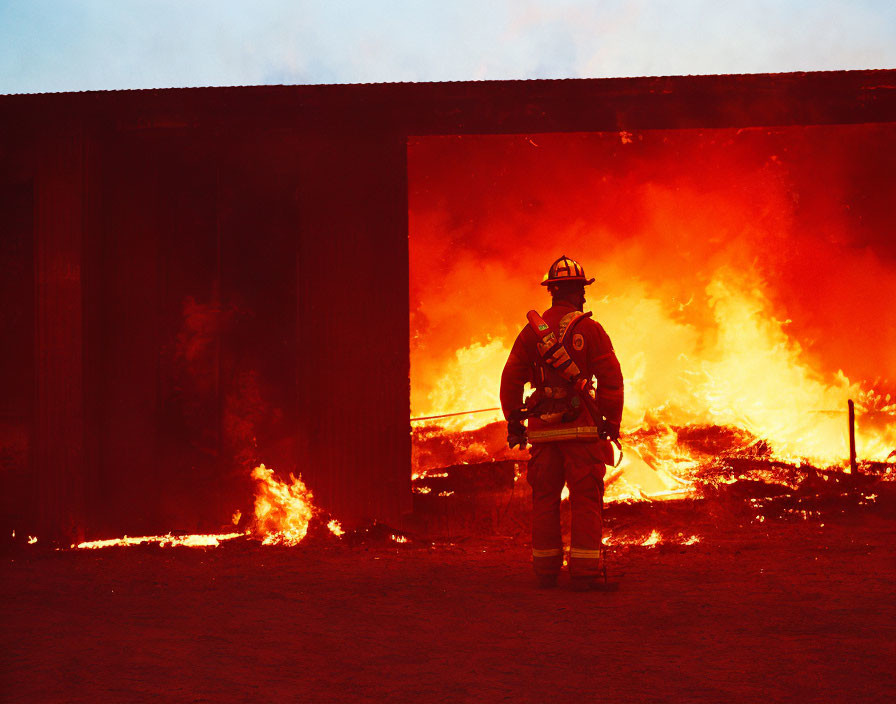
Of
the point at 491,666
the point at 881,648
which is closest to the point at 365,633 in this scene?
the point at 491,666

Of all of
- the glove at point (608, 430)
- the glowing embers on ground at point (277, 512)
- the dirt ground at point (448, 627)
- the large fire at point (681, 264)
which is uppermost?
the large fire at point (681, 264)

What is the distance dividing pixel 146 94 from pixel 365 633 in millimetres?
5760

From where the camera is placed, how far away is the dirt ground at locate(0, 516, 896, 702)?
3.56 metres

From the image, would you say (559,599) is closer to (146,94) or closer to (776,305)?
(146,94)

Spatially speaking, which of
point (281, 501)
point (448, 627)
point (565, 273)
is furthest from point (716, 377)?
point (448, 627)

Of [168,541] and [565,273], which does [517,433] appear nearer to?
[565,273]

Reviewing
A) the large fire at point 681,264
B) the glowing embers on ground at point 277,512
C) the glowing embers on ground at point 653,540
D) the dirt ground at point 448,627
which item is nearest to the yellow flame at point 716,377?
the large fire at point 681,264

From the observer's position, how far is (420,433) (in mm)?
11094

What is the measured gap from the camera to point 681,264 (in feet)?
37.3

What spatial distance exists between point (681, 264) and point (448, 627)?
7.93 meters

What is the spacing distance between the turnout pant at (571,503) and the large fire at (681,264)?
4.81 metres

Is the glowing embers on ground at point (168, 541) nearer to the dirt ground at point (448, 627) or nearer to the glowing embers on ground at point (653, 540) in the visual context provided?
the dirt ground at point (448, 627)

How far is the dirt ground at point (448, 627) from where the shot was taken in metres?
3.56

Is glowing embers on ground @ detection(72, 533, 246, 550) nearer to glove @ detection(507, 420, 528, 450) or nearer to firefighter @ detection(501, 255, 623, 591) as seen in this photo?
glove @ detection(507, 420, 528, 450)
